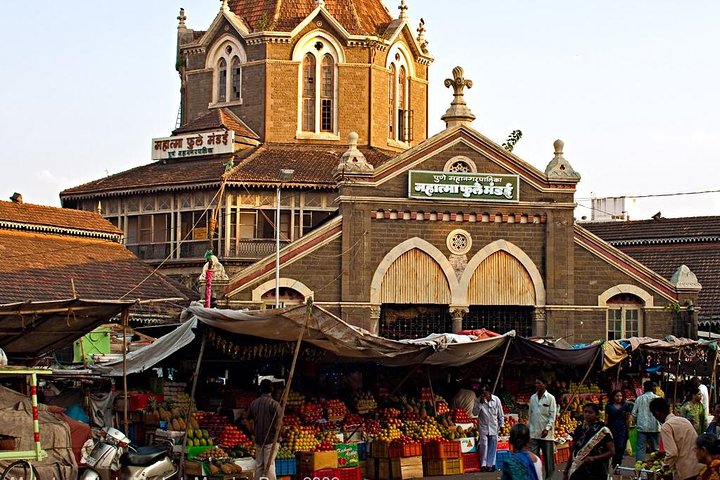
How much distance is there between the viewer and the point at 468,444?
89.2ft

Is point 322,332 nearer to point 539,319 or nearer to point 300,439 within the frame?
point 300,439

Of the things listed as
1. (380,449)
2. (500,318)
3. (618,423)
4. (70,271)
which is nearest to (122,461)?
(380,449)

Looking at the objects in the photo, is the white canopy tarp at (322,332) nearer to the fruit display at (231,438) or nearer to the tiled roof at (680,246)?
the fruit display at (231,438)

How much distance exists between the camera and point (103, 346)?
31922 mm

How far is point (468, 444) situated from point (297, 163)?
22140 mm

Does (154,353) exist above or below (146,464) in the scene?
above

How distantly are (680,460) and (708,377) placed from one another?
20336 millimetres

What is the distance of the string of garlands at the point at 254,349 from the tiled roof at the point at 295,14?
27651 mm

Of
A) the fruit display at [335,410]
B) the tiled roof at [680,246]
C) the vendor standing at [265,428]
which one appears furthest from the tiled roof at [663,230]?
the vendor standing at [265,428]

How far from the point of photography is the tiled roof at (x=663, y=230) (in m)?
50.4

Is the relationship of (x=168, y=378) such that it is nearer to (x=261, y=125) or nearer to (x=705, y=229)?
(x=261, y=125)

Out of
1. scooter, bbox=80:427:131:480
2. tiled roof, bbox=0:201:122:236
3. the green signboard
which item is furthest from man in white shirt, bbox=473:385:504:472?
tiled roof, bbox=0:201:122:236

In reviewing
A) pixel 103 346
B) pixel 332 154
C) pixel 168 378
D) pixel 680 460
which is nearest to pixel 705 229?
pixel 332 154

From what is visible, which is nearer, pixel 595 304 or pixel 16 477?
pixel 16 477
